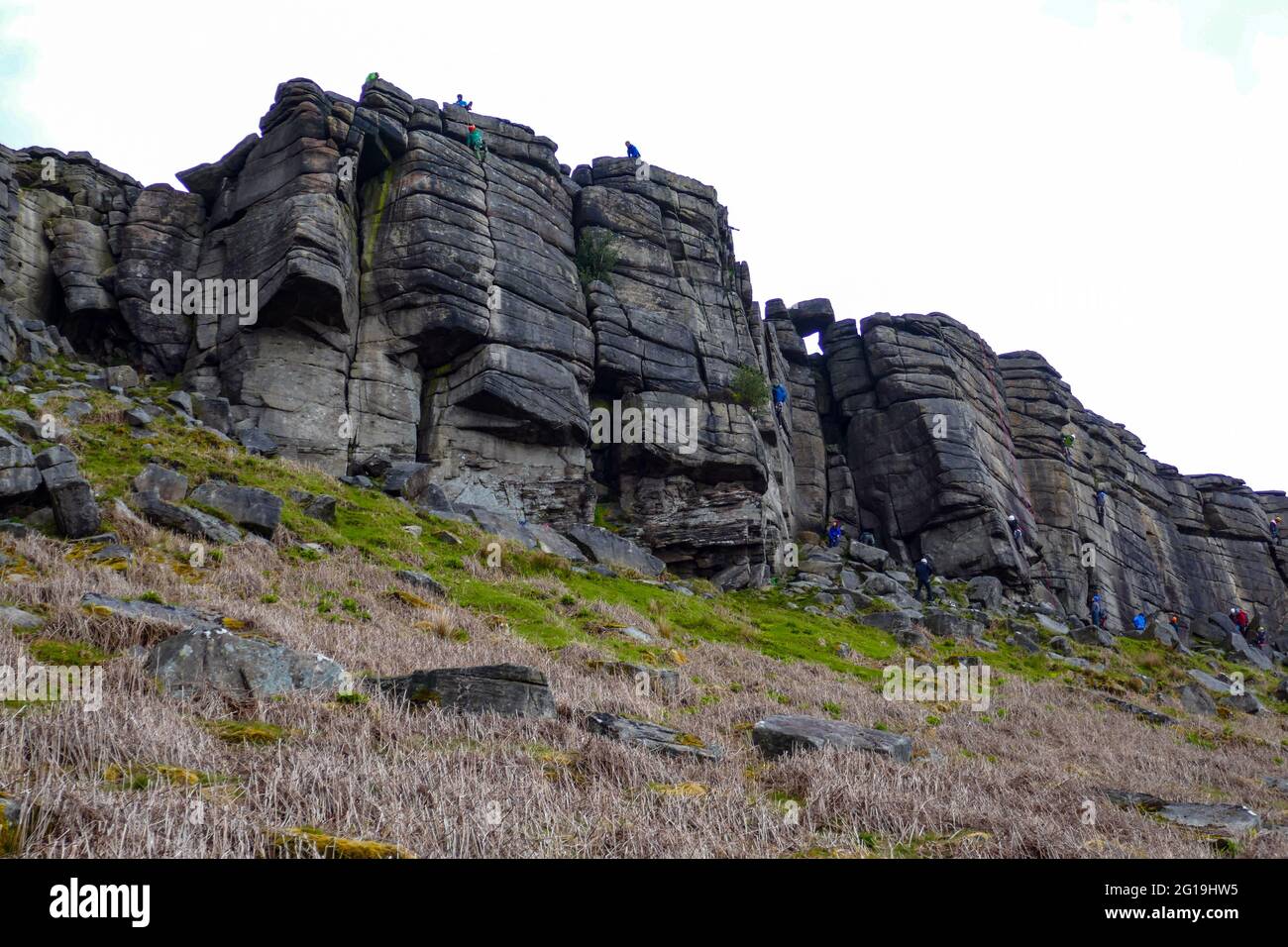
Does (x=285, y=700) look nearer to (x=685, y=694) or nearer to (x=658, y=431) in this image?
(x=685, y=694)

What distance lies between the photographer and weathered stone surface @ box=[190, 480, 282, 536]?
64.2 feet

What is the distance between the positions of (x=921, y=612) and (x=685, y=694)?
22.7 metres

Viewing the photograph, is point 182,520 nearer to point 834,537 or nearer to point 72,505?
point 72,505

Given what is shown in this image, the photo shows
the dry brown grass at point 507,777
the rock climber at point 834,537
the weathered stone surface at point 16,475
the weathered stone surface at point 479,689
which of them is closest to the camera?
the dry brown grass at point 507,777

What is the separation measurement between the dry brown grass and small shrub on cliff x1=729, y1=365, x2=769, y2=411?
2937 centimetres

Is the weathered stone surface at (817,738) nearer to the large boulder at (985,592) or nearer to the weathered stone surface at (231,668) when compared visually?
the weathered stone surface at (231,668)

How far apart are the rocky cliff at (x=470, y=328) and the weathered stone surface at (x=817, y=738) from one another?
72.8 feet

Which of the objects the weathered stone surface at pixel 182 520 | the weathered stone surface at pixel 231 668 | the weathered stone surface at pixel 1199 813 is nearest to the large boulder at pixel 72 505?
the weathered stone surface at pixel 182 520

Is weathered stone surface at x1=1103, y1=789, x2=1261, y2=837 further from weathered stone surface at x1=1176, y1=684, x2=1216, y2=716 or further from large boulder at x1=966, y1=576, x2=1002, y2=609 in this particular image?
→ large boulder at x1=966, y1=576, x2=1002, y2=609

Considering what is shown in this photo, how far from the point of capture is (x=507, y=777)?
23.0 ft

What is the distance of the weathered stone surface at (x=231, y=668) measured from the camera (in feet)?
28.9

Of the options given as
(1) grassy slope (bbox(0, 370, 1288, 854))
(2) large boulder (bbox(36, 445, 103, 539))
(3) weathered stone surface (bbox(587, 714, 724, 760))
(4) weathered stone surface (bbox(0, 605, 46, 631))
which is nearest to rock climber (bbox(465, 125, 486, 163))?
(1) grassy slope (bbox(0, 370, 1288, 854))
